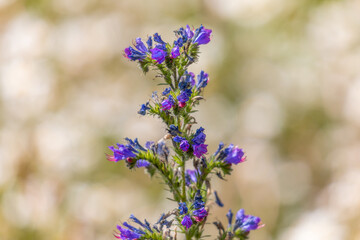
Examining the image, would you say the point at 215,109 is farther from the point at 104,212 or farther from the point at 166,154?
the point at 166,154

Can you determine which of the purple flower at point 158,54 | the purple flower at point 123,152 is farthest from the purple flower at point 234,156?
the purple flower at point 158,54

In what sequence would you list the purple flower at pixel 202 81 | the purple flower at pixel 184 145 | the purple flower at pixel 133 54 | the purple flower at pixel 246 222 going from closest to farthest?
the purple flower at pixel 184 145 < the purple flower at pixel 133 54 < the purple flower at pixel 202 81 < the purple flower at pixel 246 222

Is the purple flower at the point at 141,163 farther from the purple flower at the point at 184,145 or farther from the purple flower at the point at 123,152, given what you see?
the purple flower at the point at 184,145

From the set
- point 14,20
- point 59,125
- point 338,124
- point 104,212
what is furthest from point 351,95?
point 14,20

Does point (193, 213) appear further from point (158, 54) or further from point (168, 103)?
point (158, 54)

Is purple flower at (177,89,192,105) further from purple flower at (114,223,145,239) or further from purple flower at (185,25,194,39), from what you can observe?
purple flower at (114,223,145,239)
